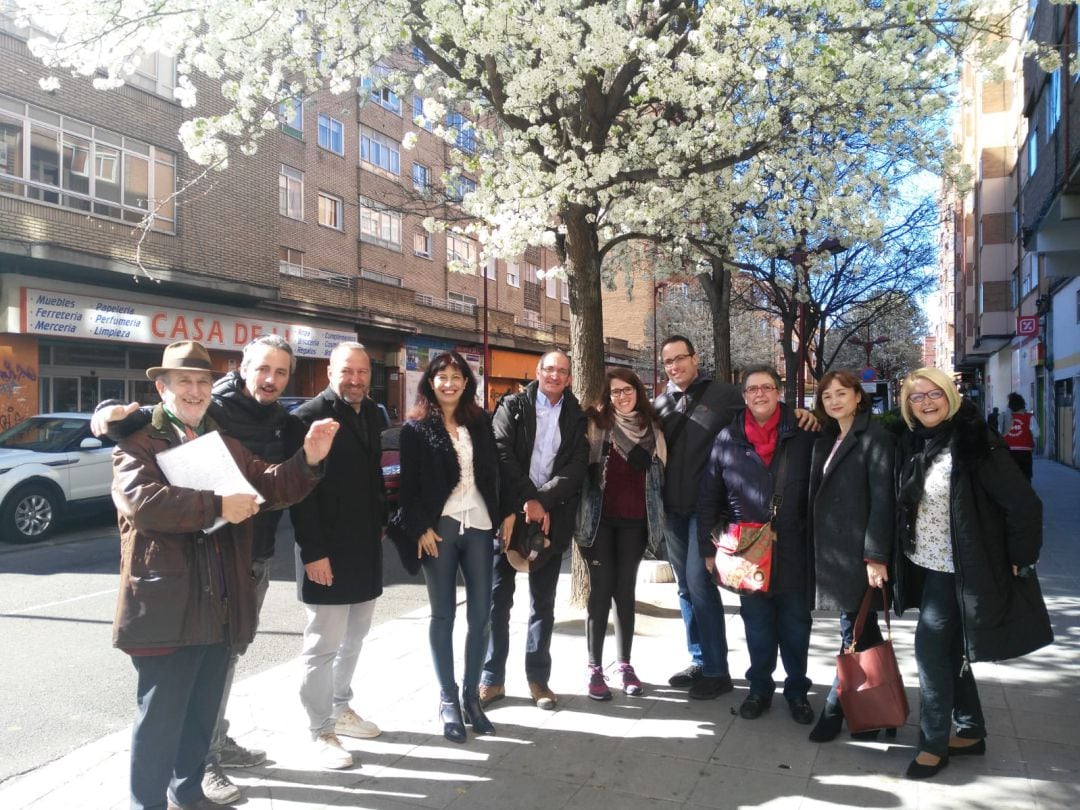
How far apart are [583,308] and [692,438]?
227 centimetres

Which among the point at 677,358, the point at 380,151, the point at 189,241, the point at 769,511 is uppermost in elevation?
the point at 380,151

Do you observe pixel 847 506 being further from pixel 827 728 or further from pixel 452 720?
pixel 452 720

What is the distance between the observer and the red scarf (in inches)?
177

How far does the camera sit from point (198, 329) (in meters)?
20.9

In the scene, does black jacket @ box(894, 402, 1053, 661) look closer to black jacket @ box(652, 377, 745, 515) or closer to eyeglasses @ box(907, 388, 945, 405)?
eyeglasses @ box(907, 388, 945, 405)

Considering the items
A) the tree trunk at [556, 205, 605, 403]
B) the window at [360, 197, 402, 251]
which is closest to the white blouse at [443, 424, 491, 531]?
the tree trunk at [556, 205, 605, 403]

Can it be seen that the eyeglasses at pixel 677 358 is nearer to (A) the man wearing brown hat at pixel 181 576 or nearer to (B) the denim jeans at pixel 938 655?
(B) the denim jeans at pixel 938 655

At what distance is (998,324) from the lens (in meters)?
35.0

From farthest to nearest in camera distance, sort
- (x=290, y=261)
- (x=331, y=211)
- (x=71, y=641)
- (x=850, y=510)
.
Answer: (x=331, y=211) < (x=290, y=261) < (x=71, y=641) < (x=850, y=510)

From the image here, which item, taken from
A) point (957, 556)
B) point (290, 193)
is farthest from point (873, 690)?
point (290, 193)

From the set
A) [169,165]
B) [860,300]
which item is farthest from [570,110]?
[860,300]

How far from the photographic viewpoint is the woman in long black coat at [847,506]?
13.2 ft

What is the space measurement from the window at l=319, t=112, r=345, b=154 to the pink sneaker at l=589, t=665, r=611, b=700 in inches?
993

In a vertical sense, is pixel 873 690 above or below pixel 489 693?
above
